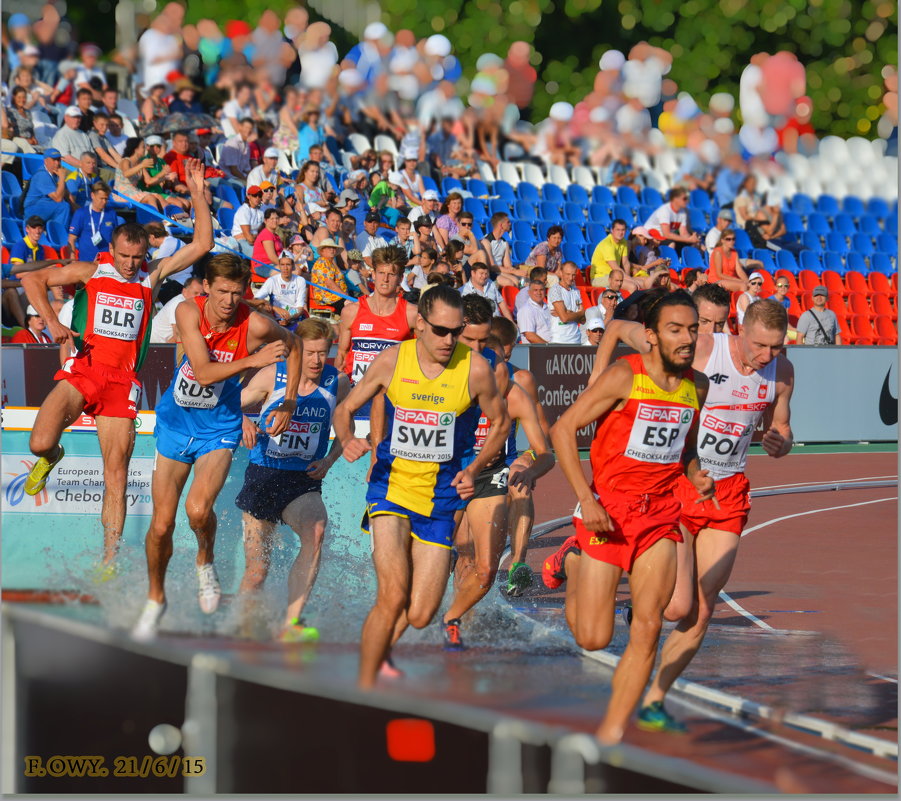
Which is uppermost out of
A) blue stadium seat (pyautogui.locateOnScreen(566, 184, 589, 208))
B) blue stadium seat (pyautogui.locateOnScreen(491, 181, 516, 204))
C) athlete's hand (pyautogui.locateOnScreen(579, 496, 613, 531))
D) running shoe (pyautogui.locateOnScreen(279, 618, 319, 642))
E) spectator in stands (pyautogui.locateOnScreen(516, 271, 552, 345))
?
blue stadium seat (pyautogui.locateOnScreen(566, 184, 589, 208))

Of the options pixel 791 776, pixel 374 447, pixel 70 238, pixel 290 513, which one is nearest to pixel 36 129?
pixel 70 238

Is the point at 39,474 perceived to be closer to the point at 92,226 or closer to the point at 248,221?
the point at 92,226

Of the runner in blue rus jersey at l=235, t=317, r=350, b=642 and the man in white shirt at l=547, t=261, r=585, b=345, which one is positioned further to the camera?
the man in white shirt at l=547, t=261, r=585, b=345

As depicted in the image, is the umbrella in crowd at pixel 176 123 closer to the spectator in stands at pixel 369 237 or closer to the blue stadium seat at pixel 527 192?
the spectator in stands at pixel 369 237

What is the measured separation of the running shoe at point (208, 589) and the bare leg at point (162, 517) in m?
0.27

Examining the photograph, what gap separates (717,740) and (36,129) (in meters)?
14.1

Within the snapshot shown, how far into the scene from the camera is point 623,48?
28688mm

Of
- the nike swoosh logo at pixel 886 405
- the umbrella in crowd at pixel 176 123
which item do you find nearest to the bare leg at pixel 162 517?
the umbrella in crowd at pixel 176 123

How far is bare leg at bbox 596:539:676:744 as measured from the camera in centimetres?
624

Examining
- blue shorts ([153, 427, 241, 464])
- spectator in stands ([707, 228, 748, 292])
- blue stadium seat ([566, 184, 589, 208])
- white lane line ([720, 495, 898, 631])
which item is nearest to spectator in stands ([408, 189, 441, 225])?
spectator in stands ([707, 228, 748, 292])

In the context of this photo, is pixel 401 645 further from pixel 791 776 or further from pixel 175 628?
pixel 791 776

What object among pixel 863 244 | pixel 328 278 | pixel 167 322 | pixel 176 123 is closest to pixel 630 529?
pixel 167 322

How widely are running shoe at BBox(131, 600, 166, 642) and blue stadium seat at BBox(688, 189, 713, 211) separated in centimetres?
2029

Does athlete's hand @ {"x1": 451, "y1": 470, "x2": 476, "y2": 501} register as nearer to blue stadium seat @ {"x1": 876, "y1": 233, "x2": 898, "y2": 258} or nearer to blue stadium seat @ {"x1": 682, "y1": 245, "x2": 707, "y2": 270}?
blue stadium seat @ {"x1": 682, "y1": 245, "x2": 707, "y2": 270}
